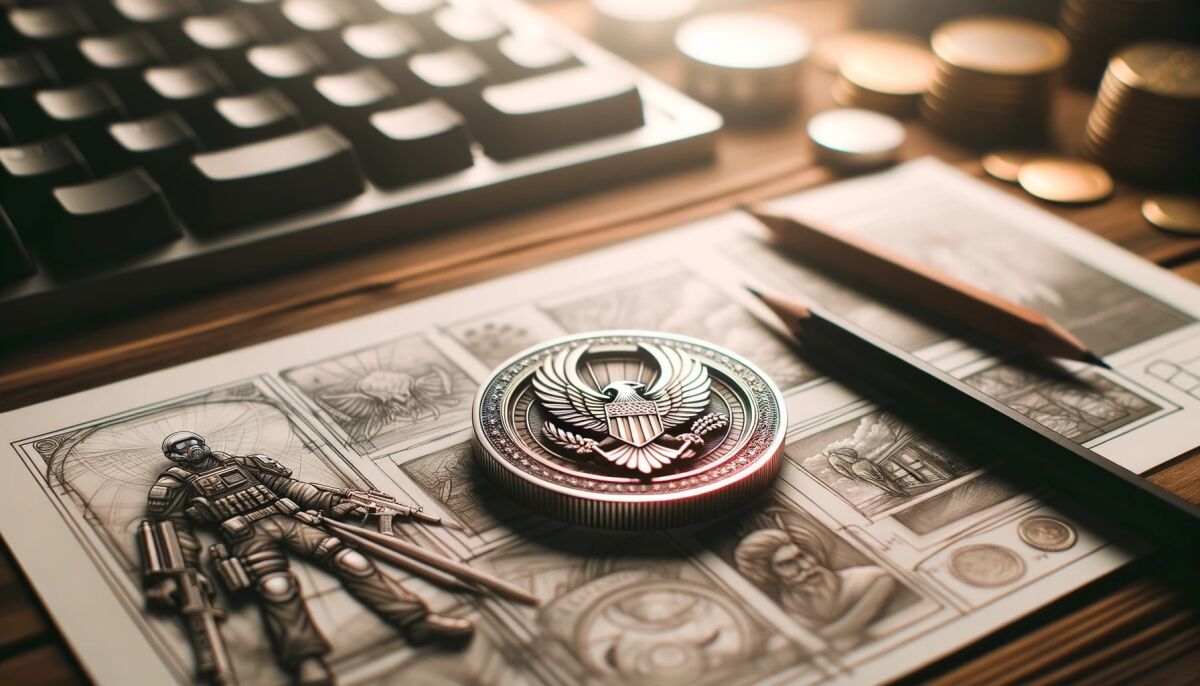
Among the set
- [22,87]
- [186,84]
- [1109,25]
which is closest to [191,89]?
[186,84]

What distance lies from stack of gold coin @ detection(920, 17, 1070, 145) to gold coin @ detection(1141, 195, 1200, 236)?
0.13 m

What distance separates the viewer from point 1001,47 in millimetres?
953

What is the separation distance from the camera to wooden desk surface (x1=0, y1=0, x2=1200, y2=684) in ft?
1.60

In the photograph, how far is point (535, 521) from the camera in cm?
54

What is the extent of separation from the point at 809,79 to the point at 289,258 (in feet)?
1.87

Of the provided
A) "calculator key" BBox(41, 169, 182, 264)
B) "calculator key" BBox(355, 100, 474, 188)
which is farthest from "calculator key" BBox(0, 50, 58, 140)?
"calculator key" BBox(355, 100, 474, 188)

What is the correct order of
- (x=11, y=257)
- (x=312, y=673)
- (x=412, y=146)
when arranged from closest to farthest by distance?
(x=312, y=673) → (x=11, y=257) → (x=412, y=146)

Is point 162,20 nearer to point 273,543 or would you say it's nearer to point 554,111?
point 554,111

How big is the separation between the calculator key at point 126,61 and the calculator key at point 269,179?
0.44 feet

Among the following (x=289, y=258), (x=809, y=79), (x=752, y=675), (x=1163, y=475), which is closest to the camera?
(x=752, y=675)

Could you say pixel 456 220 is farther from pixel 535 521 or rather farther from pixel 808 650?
pixel 808 650

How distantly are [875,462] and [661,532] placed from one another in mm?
137

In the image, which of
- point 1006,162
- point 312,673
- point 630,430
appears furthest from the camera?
point 1006,162

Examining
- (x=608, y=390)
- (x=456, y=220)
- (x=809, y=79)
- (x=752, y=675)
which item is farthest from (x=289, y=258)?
(x=809, y=79)
